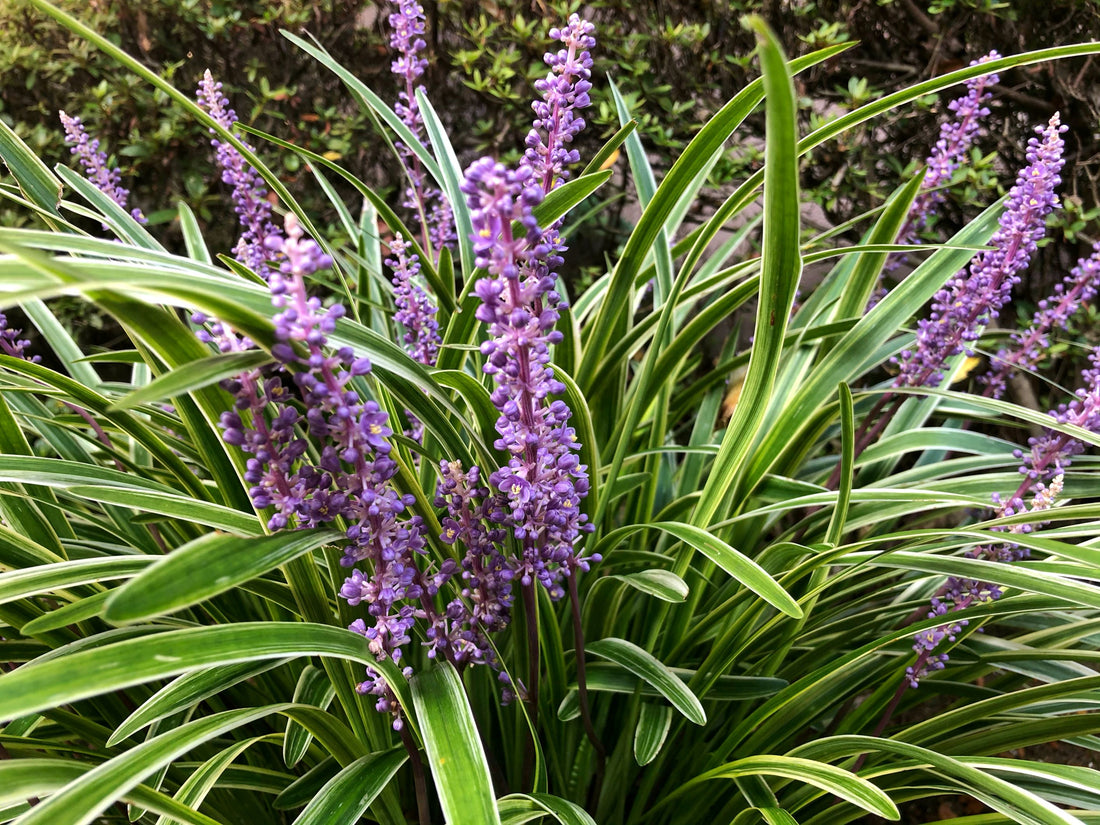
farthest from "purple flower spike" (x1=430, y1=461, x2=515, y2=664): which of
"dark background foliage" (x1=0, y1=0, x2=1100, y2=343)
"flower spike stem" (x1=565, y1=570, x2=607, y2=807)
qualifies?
"dark background foliage" (x1=0, y1=0, x2=1100, y2=343)

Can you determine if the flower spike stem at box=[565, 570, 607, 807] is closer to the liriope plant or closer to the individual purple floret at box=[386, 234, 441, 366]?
the liriope plant

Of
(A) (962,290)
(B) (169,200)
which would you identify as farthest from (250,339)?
(B) (169,200)

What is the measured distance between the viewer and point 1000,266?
1.53m

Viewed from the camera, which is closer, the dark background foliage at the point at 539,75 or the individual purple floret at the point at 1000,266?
the individual purple floret at the point at 1000,266

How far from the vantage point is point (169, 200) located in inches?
142

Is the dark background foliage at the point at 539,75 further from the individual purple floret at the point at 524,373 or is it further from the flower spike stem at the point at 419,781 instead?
the flower spike stem at the point at 419,781

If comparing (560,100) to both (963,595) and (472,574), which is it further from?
(963,595)

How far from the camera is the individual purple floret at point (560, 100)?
1100 millimetres

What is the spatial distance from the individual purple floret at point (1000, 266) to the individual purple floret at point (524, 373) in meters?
0.97

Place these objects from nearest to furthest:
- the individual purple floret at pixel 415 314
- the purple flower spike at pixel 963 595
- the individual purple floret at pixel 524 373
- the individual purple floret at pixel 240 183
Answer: the individual purple floret at pixel 524 373 → the purple flower spike at pixel 963 595 → the individual purple floret at pixel 415 314 → the individual purple floret at pixel 240 183

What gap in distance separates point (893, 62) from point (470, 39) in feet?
5.43

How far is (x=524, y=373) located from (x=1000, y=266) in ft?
3.81

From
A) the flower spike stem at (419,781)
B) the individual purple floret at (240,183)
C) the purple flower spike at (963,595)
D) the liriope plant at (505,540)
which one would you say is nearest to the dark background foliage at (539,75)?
the liriope plant at (505,540)

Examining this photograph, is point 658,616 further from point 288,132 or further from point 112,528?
point 288,132
